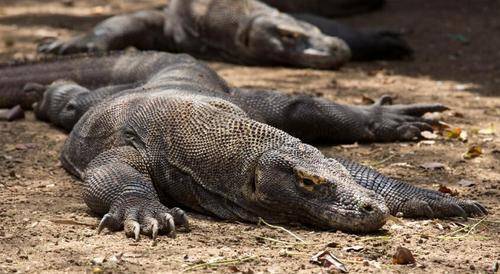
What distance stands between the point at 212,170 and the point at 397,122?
2212 millimetres

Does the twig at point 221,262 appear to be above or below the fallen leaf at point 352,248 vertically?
above

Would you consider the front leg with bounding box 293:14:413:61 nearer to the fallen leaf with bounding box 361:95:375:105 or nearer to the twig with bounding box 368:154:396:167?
the fallen leaf with bounding box 361:95:375:105

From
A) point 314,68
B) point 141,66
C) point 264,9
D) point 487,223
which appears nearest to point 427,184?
point 487,223

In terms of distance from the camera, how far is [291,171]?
4441 millimetres

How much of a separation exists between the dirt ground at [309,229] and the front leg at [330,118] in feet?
0.32

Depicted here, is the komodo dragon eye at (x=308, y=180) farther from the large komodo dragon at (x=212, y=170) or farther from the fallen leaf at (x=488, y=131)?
the fallen leaf at (x=488, y=131)

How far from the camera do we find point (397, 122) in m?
6.55

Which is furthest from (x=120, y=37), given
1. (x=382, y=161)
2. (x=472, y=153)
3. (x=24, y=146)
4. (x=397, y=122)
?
(x=472, y=153)

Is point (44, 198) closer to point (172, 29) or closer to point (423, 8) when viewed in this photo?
point (172, 29)

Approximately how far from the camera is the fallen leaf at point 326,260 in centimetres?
394

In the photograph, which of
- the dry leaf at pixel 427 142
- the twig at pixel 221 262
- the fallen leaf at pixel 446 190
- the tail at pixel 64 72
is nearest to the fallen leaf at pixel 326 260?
the twig at pixel 221 262

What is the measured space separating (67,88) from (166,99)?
1.89 metres

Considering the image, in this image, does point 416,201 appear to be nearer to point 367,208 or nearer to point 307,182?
point 367,208

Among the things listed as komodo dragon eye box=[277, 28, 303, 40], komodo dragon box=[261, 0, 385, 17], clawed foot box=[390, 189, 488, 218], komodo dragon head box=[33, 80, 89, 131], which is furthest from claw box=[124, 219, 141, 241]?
komodo dragon box=[261, 0, 385, 17]
